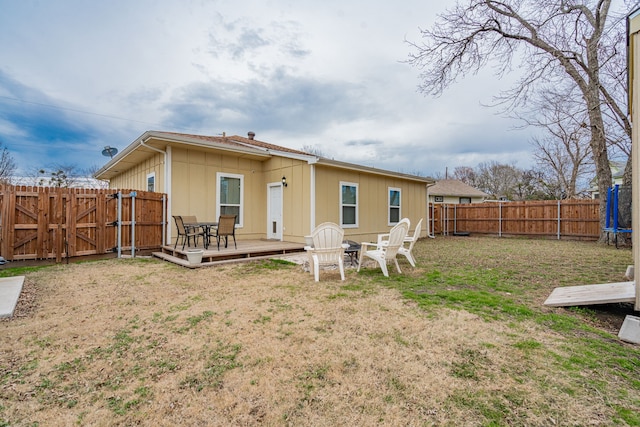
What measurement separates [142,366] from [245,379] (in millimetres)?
875

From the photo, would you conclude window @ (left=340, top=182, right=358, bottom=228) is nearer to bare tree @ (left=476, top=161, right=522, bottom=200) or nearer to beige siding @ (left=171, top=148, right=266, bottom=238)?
beige siding @ (left=171, top=148, right=266, bottom=238)

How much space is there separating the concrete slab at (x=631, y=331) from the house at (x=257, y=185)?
6.56 meters

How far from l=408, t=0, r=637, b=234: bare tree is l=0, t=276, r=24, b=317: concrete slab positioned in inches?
401

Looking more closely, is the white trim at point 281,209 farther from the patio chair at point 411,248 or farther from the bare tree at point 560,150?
the bare tree at point 560,150

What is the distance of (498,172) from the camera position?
31750 millimetres

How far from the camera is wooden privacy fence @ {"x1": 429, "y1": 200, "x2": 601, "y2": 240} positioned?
39.1ft

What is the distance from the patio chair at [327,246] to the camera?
A: 4.98m

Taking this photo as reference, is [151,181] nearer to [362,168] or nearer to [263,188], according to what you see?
[263,188]

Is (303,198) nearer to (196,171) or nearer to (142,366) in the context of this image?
(196,171)

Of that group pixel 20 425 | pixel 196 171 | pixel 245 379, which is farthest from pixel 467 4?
pixel 20 425

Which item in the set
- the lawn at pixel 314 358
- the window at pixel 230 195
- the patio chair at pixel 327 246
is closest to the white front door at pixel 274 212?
the window at pixel 230 195

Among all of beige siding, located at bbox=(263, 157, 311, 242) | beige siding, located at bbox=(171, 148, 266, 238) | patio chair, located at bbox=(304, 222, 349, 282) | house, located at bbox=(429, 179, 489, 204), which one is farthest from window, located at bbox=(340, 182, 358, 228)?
house, located at bbox=(429, 179, 489, 204)

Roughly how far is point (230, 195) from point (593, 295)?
837cm

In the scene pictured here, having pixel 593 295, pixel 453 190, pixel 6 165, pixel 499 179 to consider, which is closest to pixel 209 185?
pixel 593 295
